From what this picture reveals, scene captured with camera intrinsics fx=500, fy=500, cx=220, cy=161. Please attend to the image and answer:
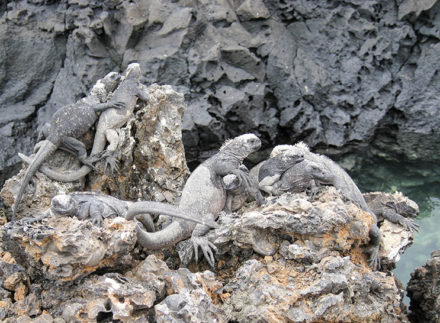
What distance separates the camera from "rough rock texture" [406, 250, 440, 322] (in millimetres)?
4201

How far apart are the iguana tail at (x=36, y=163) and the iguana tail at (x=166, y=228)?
3.91ft

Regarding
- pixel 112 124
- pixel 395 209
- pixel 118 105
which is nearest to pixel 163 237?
pixel 112 124

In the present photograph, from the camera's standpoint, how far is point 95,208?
11.6 feet

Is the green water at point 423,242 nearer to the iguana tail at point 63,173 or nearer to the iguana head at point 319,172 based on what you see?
the iguana head at point 319,172

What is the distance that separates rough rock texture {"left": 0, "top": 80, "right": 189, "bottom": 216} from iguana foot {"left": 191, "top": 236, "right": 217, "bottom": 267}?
0.81 metres

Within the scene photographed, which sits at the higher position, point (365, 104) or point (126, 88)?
point (126, 88)

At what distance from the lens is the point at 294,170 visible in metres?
4.20

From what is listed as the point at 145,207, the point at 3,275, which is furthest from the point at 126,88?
the point at 3,275

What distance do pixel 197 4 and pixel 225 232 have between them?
436cm

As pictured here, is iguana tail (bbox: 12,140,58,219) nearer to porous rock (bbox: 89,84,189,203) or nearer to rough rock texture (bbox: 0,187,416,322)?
porous rock (bbox: 89,84,189,203)

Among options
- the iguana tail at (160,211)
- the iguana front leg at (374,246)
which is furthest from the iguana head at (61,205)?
the iguana front leg at (374,246)

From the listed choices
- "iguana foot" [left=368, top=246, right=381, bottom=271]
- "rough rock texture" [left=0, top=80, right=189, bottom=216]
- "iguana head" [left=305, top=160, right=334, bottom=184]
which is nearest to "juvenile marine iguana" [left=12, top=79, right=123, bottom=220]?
"rough rock texture" [left=0, top=80, right=189, bottom=216]

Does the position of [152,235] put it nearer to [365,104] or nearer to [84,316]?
[84,316]

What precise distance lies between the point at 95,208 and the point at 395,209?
2722 millimetres
